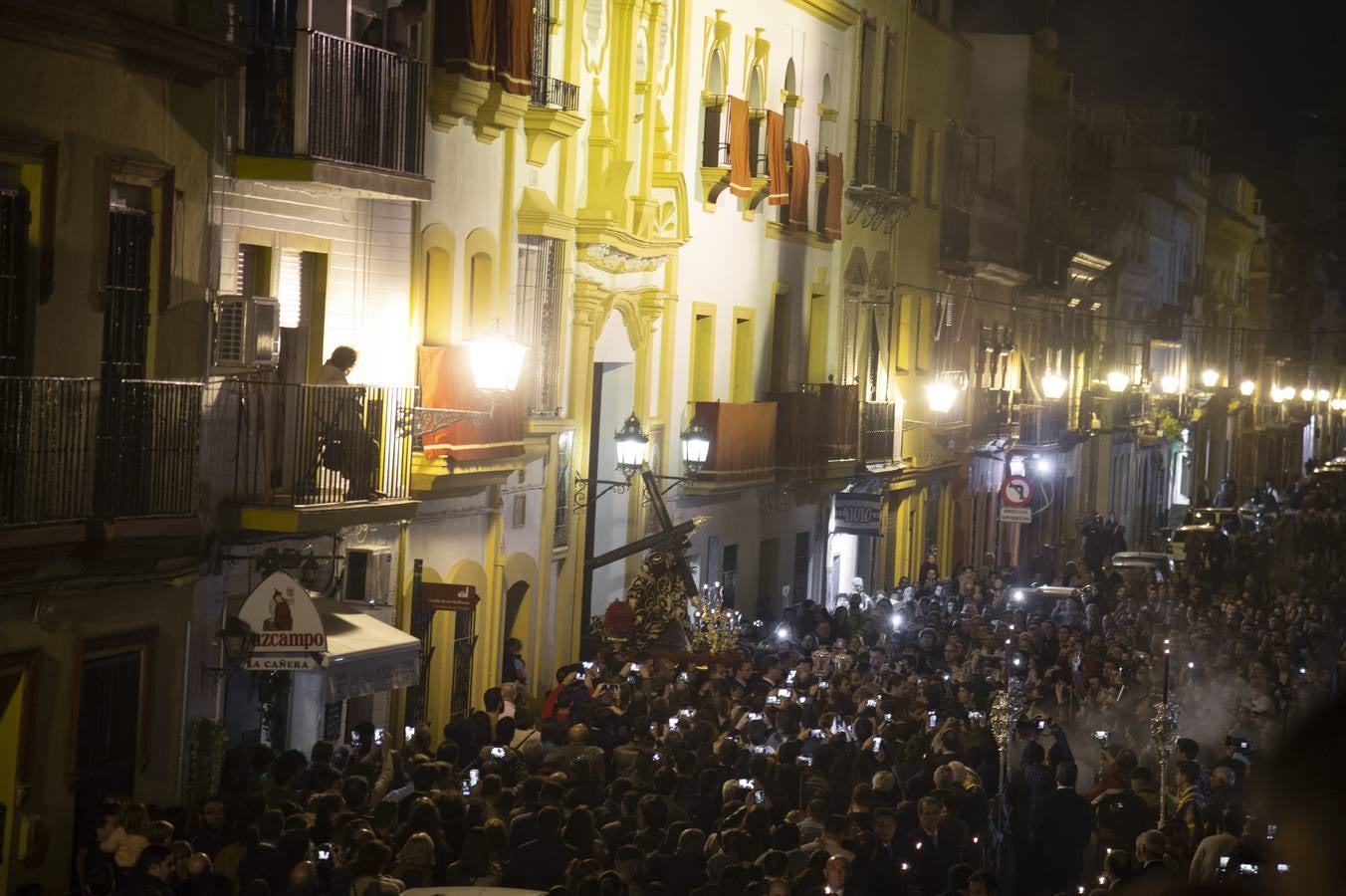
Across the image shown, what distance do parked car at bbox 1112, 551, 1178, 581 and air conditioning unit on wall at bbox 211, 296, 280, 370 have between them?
83.5ft

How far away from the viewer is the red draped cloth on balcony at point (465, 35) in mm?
19328

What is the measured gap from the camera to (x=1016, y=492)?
1447 inches

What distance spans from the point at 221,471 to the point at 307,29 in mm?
3587

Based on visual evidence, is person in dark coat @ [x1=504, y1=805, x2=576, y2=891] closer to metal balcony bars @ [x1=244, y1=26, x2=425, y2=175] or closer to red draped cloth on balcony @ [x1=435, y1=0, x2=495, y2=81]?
metal balcony bars @ [x1=244, y1=26, x2=425, y2=175]

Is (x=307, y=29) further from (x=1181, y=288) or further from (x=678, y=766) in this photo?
(x=1181, y=288)

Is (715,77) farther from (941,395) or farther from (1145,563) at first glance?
(1145,563)

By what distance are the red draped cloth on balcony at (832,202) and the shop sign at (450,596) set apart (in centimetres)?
1586

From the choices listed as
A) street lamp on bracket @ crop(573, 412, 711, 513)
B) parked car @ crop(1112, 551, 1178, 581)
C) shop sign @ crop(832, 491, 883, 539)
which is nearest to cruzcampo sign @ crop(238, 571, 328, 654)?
street lamp on bracket @ crop(573, 412, 711, 513)

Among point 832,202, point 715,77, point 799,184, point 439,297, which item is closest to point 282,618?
point 439,297

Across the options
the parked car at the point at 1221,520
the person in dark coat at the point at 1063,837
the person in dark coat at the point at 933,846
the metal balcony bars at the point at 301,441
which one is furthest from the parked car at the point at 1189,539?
the person in dark coat at the point at 933,846

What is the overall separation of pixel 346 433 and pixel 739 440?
1285 cm

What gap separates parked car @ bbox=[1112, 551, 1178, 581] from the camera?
128 ft

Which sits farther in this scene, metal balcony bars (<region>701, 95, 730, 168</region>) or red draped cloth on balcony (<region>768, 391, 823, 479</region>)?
red draped cloth on balcony (<region>768, 391, 823, 479</region>)

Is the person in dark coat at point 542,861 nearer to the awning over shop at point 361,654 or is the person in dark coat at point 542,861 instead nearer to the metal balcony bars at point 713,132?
the awning over shop at point 361,654
